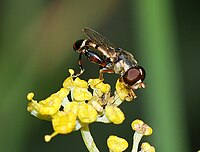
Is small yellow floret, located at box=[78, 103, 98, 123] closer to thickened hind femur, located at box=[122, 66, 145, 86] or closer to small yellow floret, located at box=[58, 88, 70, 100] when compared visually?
small yellow floret, located at box=[58, 88, 70, 100]

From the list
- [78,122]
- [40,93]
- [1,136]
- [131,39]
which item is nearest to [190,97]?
[131,39]

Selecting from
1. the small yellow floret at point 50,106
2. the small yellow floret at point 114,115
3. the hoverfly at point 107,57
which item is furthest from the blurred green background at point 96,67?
the small yellow floret at point 50,106

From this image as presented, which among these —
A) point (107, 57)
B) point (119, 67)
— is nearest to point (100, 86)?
point (119, 67)

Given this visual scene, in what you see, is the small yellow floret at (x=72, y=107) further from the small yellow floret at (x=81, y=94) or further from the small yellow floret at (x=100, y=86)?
the small yellow floret at (x=100, y=86)

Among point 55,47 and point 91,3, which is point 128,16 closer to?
point 91,3

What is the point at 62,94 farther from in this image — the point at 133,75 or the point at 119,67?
the point at 119,67

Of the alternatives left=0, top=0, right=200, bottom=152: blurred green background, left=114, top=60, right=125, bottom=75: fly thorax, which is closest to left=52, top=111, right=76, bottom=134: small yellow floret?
left=114, top=60, right=125, bottom=75: fly thorax
